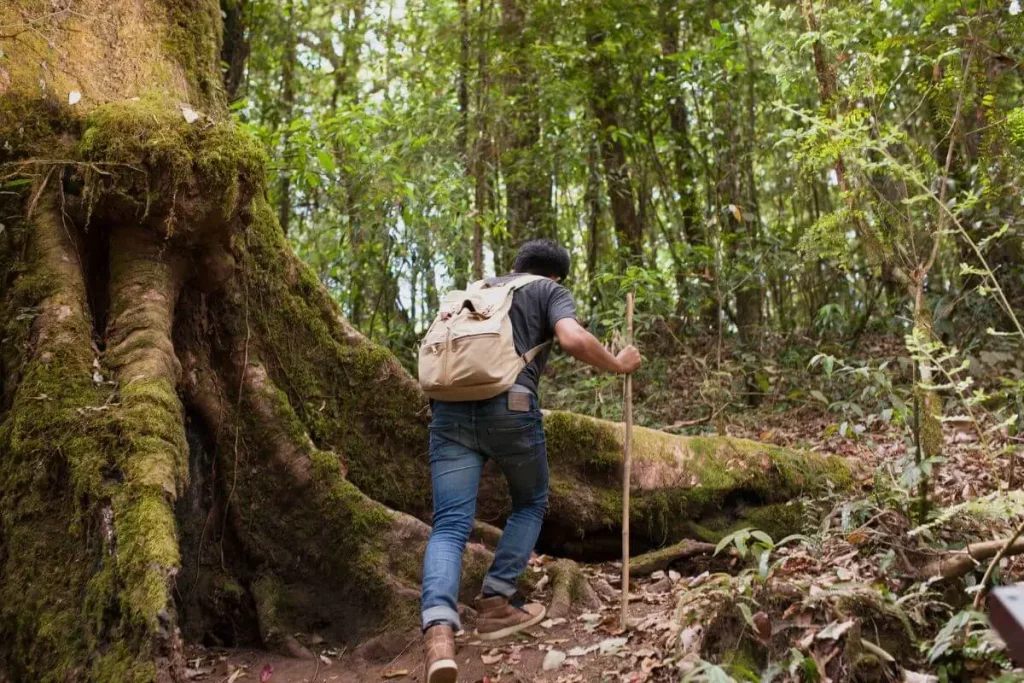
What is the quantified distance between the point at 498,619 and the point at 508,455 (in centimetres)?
99

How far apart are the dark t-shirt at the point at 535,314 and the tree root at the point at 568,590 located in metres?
1.40

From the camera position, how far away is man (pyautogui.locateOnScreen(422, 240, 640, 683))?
449 centimetres

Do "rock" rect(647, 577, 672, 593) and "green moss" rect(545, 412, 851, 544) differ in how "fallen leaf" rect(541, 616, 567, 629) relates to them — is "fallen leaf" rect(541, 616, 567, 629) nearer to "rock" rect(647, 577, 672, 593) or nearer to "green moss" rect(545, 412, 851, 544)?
"rock" rect(647, 577, 672, 593)

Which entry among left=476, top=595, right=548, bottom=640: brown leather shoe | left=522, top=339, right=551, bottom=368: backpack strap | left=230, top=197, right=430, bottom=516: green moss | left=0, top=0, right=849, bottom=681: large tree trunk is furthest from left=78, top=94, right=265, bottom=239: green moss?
left=476, top=595, right=548, bottom=640: brown leather shoe

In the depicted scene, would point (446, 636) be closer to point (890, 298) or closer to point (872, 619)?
point (872, 619)

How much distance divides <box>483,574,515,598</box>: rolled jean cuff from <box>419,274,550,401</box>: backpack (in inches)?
45.4

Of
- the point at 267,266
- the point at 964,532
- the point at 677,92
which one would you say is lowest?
the point at 964,532

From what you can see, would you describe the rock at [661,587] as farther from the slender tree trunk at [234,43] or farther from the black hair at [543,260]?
the slender tree trunk at [234,43]

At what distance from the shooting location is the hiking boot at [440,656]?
396 cm

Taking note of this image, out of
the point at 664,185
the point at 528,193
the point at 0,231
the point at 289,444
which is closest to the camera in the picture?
the point at 0,231

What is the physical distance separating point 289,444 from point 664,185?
26.7 ft

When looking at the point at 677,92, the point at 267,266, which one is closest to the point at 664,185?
the point at 677,92

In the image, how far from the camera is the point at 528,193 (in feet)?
36.5

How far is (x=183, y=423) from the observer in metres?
4.90
